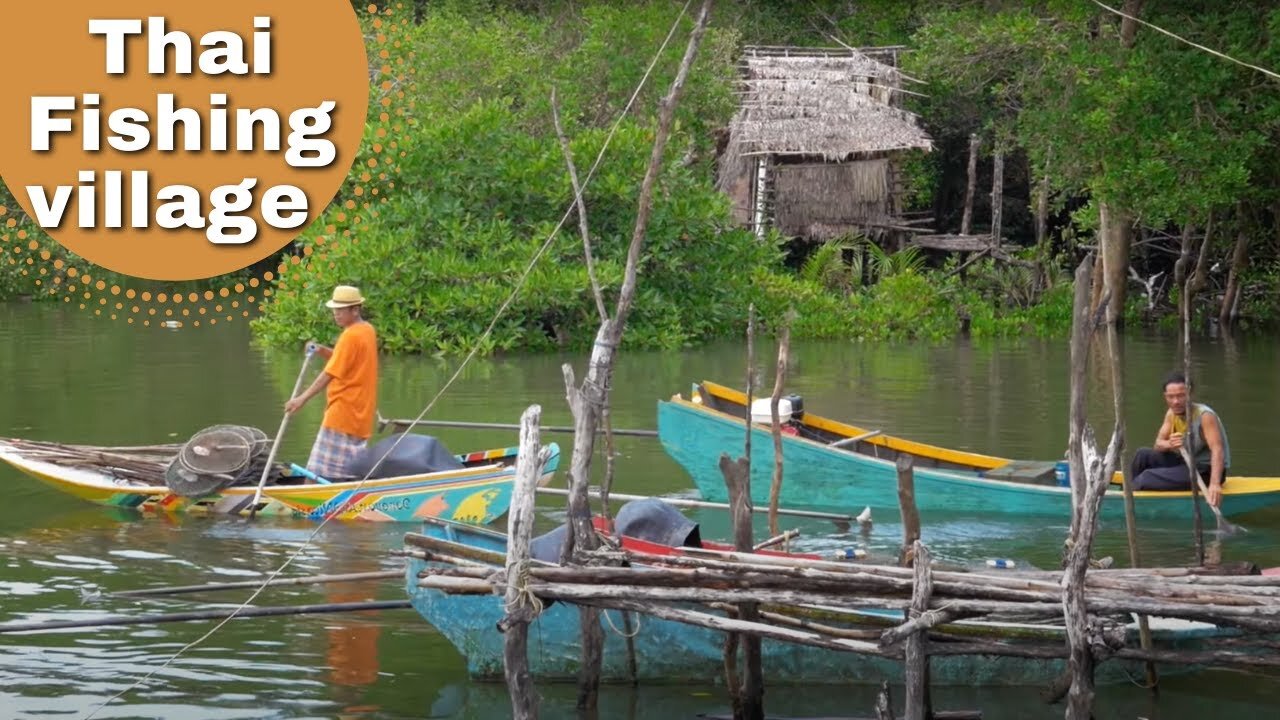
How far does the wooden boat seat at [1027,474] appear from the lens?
33.5ft

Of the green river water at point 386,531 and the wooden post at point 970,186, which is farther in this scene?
the wooden post at point 970,186

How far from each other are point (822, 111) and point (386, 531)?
15.2 meters

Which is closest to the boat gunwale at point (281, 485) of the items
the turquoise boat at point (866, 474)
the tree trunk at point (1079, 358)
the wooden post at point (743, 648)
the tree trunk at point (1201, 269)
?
the turquoise boat at point (866, 474)

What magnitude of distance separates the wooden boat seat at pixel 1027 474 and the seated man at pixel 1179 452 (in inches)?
20.3

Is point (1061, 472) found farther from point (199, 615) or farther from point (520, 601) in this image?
point (199, 615)

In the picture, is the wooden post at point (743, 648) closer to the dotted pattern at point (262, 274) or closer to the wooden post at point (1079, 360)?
the wooden post at point (1079, 360)

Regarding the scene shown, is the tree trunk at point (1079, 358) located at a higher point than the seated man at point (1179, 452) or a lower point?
higher

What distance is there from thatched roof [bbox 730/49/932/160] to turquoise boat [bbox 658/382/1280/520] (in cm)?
1248

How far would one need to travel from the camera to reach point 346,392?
962 centimetres

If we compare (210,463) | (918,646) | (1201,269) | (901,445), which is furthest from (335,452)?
(1201,269)

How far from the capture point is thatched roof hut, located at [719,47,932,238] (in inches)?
917

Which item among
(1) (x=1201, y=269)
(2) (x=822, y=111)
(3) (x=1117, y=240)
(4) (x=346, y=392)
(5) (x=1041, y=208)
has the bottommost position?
(4) (x=346, y=392)

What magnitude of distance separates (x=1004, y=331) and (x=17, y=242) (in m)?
16.6

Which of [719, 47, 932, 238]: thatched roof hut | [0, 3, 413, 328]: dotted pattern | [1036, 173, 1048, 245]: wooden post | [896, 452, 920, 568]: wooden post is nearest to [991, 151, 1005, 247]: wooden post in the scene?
[1036, 173, 1048, 245]: wooden post
